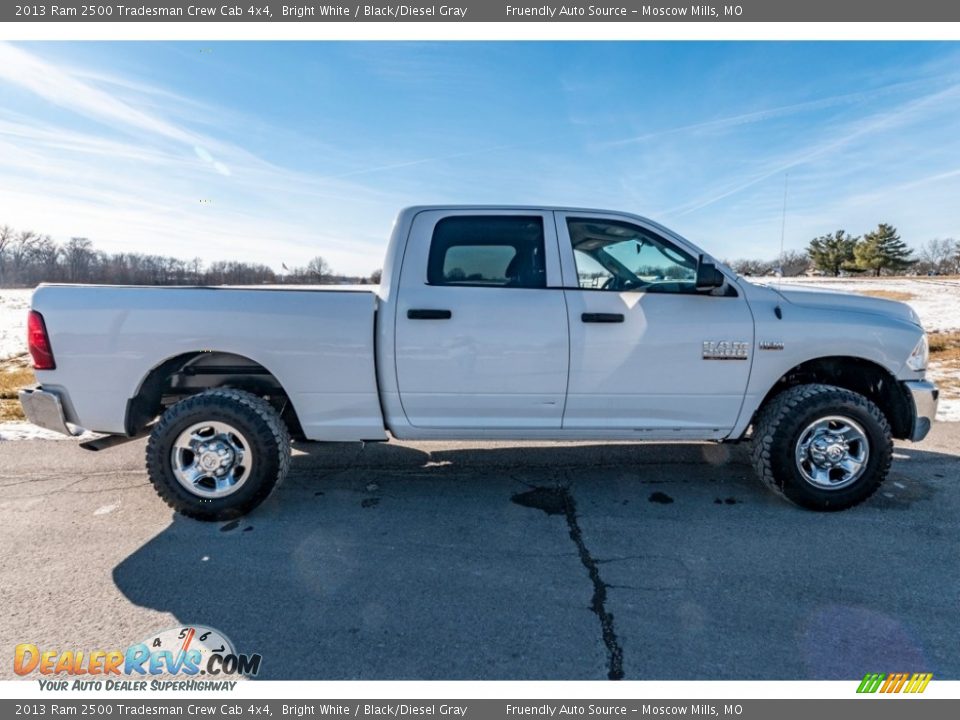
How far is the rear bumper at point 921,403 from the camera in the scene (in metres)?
3.36

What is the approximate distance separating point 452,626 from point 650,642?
34.9 inches

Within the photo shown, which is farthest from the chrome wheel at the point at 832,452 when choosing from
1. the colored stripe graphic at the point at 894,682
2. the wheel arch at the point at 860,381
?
the colored stripe graphic at the point at 894,682

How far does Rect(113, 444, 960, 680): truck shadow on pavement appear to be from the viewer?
81.5 inches

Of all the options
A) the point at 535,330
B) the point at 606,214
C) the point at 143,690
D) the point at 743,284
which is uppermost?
the point at 606,214

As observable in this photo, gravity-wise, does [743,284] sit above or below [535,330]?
above

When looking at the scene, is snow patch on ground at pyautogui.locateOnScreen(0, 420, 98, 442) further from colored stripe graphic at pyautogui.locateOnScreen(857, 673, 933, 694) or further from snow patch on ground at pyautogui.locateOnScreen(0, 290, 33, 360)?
colored stripe graphic at pyautogui.locateOnScreen(857, 673, 933, 694)

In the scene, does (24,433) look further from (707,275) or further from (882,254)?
(882,254)

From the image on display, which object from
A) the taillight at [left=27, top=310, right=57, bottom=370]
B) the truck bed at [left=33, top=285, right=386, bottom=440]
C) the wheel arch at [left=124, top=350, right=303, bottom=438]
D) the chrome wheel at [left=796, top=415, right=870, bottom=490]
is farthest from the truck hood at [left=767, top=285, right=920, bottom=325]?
the taillight at [left=27, top=310, right=57, bottom=370]

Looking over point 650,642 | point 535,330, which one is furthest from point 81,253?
point 650,642

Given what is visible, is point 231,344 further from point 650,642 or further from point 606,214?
point 650,642

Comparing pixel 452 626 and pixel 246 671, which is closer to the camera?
pixel 246 671

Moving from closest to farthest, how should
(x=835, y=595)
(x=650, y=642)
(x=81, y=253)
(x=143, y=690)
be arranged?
(x=143, y=690)
(x=650, y=642)
(x=835, y=595)
(x=81, y=253)

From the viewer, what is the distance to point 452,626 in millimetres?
2234

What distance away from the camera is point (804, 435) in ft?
10.9
